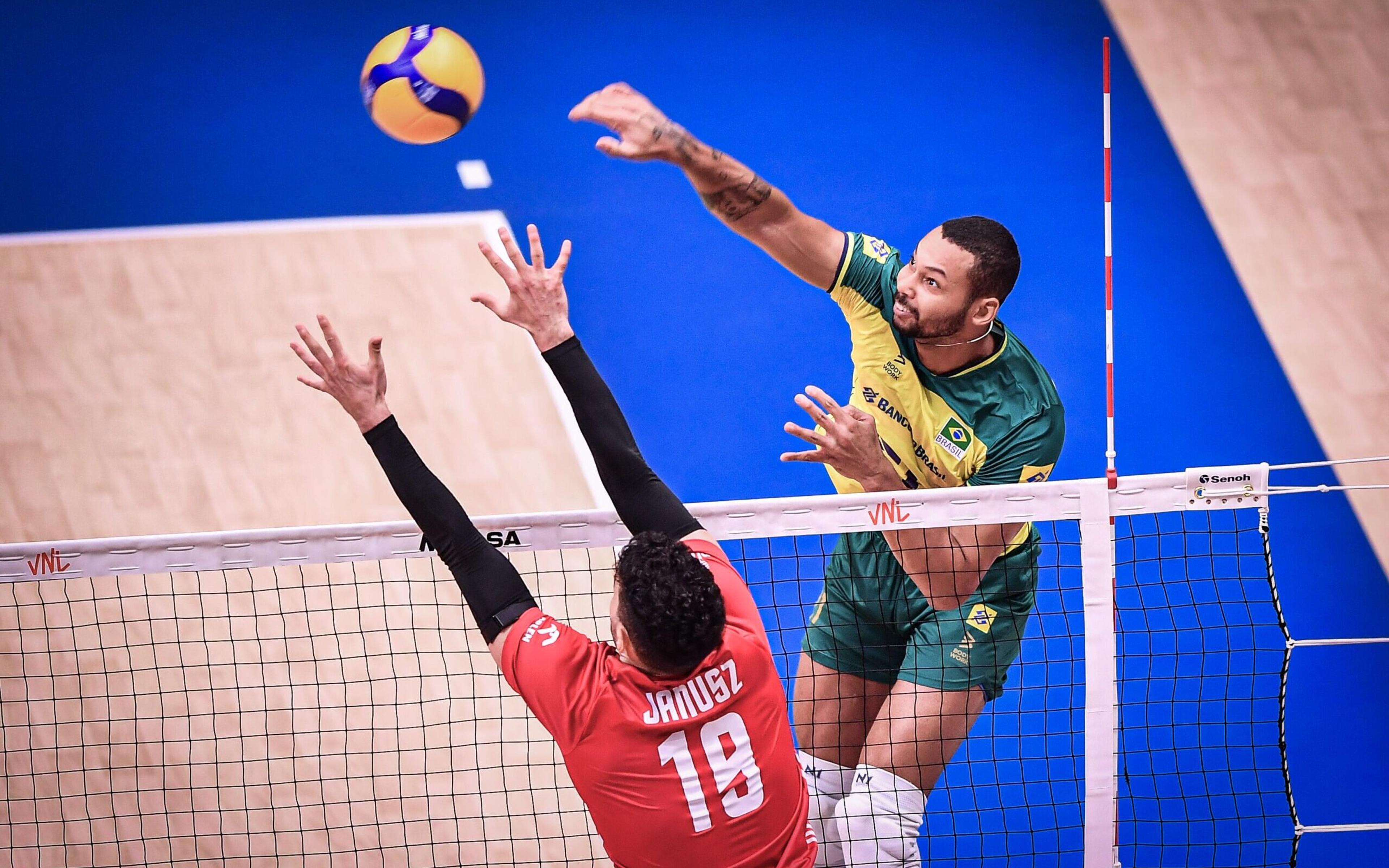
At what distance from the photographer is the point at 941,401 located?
4.69 m

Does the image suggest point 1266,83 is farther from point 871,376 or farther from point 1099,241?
point 871,376

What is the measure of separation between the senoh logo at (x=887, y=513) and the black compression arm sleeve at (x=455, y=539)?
4.26 ft

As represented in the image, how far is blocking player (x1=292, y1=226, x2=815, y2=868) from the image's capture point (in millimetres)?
2725

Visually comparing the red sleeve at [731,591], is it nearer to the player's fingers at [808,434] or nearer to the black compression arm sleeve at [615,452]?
the black compression arm sleeve at [615,452]

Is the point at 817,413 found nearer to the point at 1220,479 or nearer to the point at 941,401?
the point at 941,401

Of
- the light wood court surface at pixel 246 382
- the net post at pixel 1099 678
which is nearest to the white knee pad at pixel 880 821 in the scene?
the net post at pixel 1099 678

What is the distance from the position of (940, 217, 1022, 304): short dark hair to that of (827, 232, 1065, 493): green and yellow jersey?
0.56ft

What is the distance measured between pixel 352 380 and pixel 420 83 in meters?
1.75

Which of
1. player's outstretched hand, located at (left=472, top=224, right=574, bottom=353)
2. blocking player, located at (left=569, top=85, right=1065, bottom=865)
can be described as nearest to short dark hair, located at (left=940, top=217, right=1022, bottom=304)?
blocking player, located at (left=569, top=85, right=1065, bottom=865)

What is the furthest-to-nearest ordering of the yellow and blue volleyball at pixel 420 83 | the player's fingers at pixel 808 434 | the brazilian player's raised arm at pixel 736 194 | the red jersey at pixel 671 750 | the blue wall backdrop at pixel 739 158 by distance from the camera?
the blue wall backdrop at pixel 739 158 → the yellow and blue volleyball at pixel 420 83 → the brazilian player's raised arm at pixel 736 194 → the player's fingers at pixel 808 434 → the red jersey at pixel 671 750

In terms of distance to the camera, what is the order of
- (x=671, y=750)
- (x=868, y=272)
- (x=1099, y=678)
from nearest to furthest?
(x=671, y=750)
(x=1099, y=678)
(x=868, y=272)

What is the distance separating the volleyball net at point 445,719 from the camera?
18.9ft

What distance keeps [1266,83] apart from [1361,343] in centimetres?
148

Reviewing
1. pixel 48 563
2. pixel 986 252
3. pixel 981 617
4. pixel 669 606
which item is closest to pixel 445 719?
pixel 48 563
